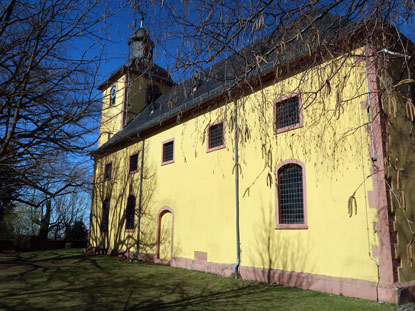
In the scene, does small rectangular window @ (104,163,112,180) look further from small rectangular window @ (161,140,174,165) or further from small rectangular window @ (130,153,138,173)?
small rectangular window @ (161,140,174,165)

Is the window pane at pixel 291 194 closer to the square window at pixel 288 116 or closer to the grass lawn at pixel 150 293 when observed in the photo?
the square window at pixel 288 116

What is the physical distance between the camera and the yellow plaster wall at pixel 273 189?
8.05m

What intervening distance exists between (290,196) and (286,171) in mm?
786

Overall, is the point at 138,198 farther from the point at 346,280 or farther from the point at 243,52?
the point at 243,52

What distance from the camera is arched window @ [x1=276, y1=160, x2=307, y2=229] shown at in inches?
374

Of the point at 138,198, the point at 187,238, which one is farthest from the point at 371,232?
the point at 138,198

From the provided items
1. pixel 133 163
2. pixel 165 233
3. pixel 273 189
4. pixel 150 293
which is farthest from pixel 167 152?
pixel 150 293

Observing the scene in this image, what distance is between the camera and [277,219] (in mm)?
9820

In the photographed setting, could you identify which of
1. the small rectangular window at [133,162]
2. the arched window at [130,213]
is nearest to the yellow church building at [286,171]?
the arched window at [130,213]

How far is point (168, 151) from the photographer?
15.7 m

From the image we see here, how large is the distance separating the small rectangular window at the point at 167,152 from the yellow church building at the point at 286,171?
72mm

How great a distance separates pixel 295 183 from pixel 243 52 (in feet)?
21.1

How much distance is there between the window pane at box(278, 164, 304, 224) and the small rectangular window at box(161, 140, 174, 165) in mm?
6573

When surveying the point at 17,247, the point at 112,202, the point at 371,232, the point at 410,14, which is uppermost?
the point at 410,14
